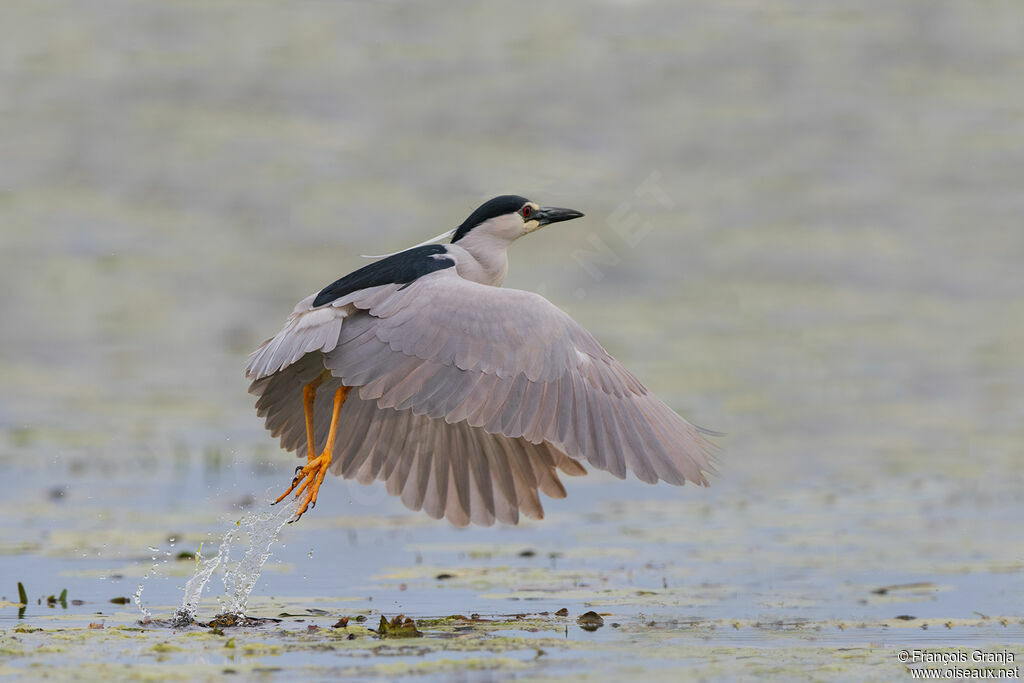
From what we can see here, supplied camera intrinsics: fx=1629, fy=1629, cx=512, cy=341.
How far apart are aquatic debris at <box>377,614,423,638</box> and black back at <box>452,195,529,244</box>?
233 centimetres

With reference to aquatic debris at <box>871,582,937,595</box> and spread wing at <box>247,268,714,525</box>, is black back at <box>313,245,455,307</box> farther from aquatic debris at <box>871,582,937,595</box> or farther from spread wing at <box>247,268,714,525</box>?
aquatic debris at <box>871,582,937,595</box>

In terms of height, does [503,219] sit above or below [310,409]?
above

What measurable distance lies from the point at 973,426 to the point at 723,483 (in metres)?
2.88

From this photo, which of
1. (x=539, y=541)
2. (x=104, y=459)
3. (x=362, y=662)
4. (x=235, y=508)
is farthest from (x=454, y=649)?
(x=104, y=459)

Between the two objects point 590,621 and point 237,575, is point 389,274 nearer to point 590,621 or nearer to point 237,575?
point 590,621

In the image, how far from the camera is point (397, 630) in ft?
22.0

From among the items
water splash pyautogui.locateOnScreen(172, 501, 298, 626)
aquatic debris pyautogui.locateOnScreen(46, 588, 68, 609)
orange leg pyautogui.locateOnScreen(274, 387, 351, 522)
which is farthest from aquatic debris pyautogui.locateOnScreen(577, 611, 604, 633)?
aquatic debris pyautogui.locateOnScreen(46, 588, 68, 609)

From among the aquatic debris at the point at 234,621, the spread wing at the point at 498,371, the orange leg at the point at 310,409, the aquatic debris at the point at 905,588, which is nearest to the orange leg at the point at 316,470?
the orange leg at the point at 310,409

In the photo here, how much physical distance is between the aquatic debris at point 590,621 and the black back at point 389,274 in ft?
5.54

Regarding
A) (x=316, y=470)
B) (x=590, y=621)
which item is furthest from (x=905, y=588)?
(x=316, y=470)

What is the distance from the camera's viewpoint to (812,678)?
5.79 metres

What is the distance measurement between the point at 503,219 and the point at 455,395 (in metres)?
1.67

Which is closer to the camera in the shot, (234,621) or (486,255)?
(234,621)

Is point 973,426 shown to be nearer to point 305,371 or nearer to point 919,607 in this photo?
point 919,607
